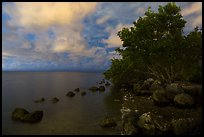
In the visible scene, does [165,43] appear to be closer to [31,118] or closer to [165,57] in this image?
[165,57]

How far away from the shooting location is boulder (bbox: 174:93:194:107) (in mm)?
25938

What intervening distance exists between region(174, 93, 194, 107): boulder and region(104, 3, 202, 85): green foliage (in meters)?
9.19

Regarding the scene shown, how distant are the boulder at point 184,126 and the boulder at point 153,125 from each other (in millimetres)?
588

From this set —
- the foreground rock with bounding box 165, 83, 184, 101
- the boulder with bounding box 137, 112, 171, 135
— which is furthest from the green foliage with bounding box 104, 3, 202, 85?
the boulder with bounding box 137, 112, 171, 135

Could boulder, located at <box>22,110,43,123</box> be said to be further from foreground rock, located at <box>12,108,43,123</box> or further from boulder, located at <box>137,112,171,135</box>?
boulder, located at <box>137,112,171,135</box>

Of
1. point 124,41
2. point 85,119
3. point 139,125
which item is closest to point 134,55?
point 124,41

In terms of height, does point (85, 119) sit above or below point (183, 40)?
below

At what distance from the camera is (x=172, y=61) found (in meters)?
35.3

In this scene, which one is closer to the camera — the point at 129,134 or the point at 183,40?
the point at 129,134

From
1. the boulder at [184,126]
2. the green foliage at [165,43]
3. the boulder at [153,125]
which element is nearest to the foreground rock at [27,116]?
the boulder at [153,125]

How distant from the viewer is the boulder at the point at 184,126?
18859 mm

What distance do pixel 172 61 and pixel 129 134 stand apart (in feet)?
61.2

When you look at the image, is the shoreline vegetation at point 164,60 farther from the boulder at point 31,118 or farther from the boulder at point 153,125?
the boulder at point 153,125

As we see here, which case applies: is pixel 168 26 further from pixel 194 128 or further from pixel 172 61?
pixel 194 128
